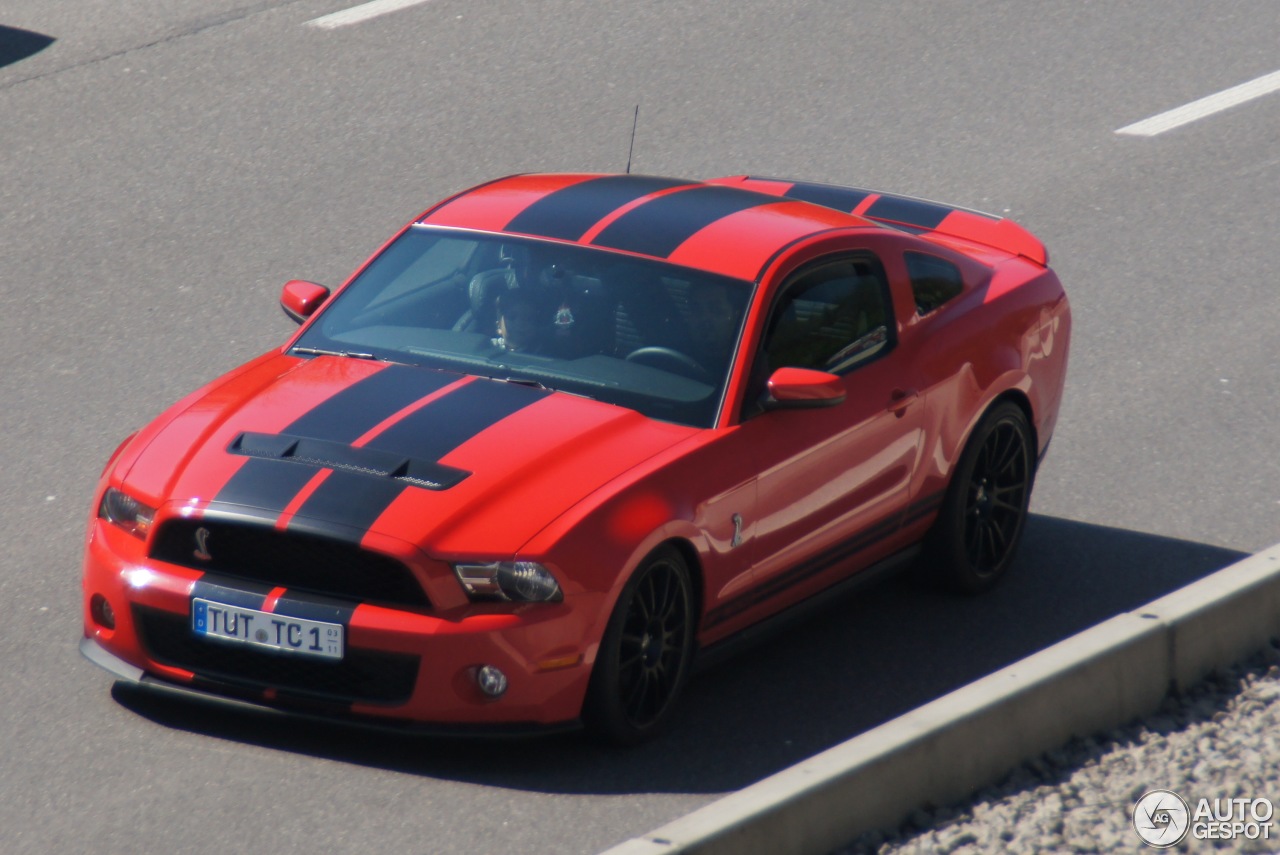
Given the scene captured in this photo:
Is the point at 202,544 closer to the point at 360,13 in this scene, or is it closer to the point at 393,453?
the point at 393,453

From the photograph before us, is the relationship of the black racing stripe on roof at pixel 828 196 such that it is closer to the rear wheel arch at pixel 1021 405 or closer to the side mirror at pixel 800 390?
the rear wheel arch at pixel 1021 405

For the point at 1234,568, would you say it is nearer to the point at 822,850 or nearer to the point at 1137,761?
the point at 1137,761

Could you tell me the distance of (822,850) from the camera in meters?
4.95

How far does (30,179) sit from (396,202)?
2.20m

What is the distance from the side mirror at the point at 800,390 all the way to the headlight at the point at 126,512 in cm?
198

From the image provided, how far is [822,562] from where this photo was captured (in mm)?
6711

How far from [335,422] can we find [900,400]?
2.09 metres

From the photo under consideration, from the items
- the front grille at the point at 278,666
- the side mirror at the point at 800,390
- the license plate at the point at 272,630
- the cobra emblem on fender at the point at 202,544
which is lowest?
Answer: the front grille at the point at 278,666

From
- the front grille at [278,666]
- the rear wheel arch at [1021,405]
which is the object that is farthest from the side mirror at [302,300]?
the rear wheel arch at [1021,405]

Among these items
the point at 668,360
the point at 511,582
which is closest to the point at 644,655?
the point at 511,582

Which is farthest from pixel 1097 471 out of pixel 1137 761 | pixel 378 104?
pixel 378 104

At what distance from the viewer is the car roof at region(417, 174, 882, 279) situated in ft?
22.2

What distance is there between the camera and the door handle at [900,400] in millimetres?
6938
